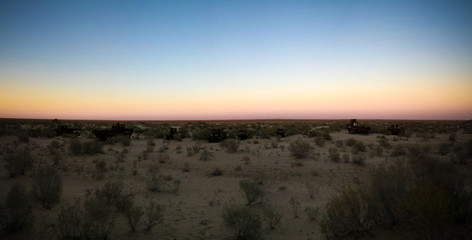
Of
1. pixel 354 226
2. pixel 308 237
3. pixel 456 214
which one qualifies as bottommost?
pixel 308 237

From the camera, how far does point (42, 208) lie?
21.8ft

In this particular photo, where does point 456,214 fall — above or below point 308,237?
above

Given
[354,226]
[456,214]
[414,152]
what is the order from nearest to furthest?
1. [456,214]
2. [354,226]
3. [414,152]

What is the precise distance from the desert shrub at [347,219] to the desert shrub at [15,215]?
6.52m

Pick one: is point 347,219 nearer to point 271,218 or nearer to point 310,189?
point 271,218

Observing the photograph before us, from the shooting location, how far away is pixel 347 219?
4.99 metres

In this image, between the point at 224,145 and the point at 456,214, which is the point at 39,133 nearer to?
the point at 224,145

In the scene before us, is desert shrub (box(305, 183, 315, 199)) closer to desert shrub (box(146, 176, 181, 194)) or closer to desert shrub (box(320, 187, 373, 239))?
desert shrub (box(320, 187, 373, 239))

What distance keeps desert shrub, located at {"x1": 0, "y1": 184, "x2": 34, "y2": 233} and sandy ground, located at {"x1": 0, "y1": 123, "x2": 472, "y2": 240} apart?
0.26 m

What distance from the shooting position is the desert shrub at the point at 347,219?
16.0ft

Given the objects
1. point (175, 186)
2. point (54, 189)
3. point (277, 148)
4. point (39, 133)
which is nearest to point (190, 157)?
point (175, 186)

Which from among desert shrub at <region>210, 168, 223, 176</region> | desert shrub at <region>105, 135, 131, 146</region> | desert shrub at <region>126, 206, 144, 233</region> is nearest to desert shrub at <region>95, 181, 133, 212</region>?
desert shrub at <region>126, 206, 144, 233</region>

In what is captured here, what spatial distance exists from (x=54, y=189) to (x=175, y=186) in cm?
382

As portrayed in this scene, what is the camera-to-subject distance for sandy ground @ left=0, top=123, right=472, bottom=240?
602cm
